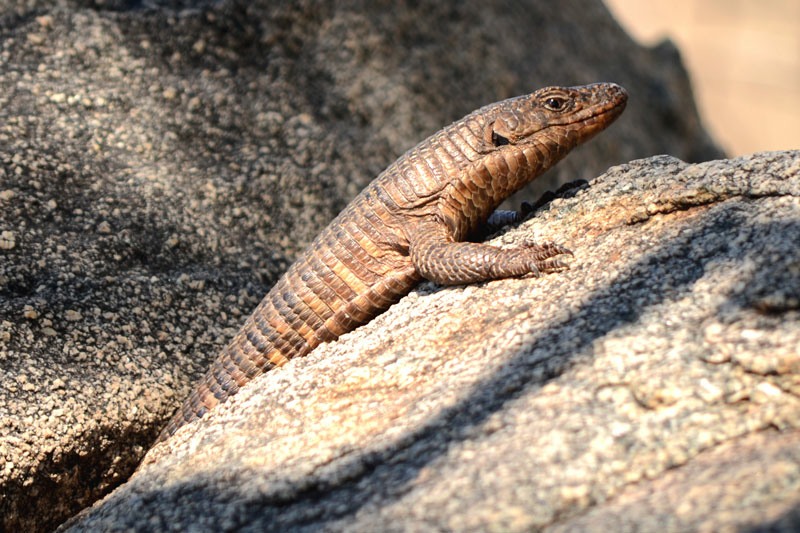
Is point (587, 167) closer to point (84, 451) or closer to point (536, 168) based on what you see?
point (536, 168)

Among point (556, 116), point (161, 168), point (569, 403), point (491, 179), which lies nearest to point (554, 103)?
point (556, 116)

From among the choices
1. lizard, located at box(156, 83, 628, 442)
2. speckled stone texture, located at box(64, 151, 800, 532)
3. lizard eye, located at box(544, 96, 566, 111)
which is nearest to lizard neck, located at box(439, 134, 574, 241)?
lizard, located at box(156, 83, 628, 442)

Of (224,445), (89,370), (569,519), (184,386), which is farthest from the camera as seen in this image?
(184,386)

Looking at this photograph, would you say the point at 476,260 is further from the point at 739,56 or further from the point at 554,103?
the point at 739,56

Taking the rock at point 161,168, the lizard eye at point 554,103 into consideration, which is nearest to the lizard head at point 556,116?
the lizard eye at point 554,103

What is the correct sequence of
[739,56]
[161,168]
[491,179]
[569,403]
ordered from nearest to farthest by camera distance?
[569,403]
[491,179]
[161,168]
[739,56]

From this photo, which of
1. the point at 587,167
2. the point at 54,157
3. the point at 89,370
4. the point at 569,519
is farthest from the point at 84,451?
the point at 587,167
